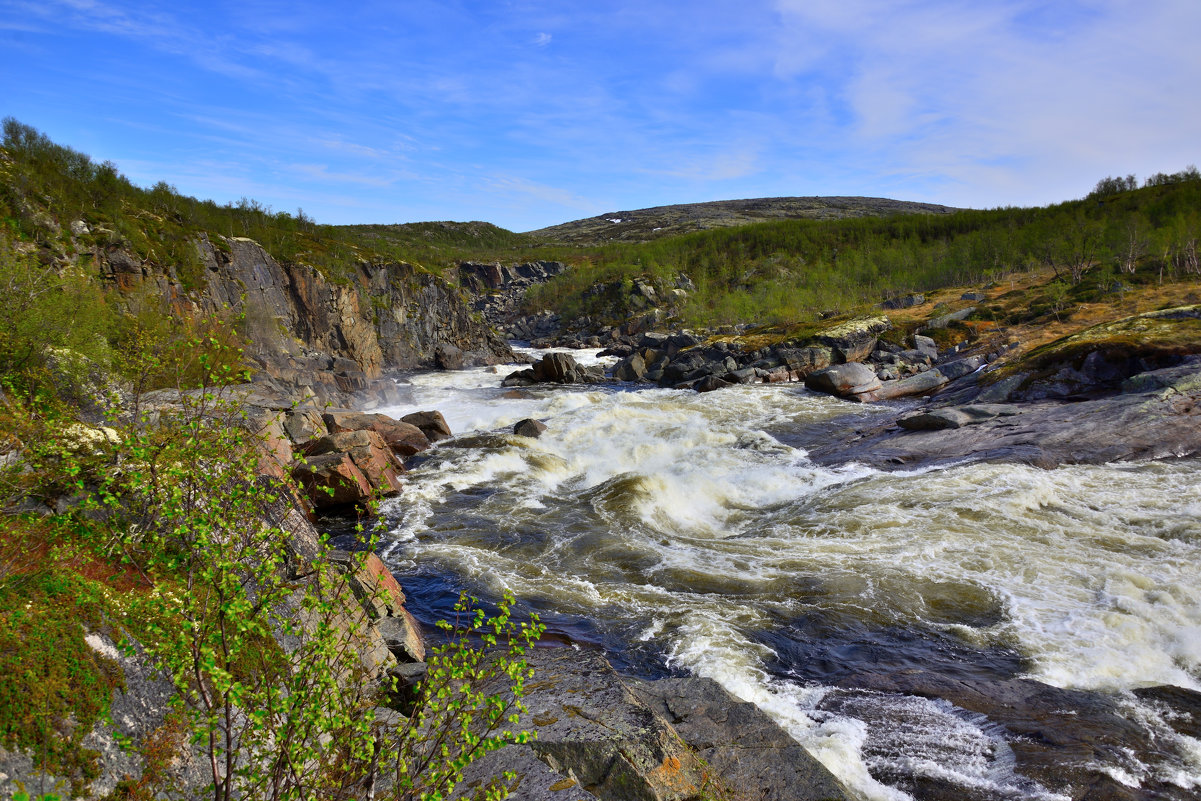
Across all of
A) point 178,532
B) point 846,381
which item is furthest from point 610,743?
point 846,381

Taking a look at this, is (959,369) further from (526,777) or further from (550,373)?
(526,777)

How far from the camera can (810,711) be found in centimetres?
902

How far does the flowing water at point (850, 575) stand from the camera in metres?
8.86

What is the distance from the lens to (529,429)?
30.0m

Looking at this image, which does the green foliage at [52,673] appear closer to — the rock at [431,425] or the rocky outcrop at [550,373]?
the rock at [431,425]

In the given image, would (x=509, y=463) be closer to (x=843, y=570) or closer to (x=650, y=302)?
(x=843, y=570)

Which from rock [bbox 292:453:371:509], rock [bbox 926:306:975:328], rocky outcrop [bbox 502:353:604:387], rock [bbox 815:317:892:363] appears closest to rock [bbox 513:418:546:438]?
rock [bbox 292:453:371:509]

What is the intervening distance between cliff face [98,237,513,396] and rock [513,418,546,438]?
41.9 ft

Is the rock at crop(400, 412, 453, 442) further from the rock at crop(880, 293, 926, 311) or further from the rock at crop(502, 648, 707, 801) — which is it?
the rock at crop(880, 293, 926, 311)

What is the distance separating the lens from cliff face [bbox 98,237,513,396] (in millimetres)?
39500

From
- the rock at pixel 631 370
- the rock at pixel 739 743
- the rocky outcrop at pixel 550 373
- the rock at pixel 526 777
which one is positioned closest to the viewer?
the rock at pixel 526 777

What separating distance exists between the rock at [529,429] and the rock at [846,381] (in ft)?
67.9

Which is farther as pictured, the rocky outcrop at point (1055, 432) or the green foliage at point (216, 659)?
the rocky outcrop at point (1055, 432)

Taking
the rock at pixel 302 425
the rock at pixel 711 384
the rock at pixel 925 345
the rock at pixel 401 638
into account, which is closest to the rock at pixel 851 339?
the rock at pixel 925 345
